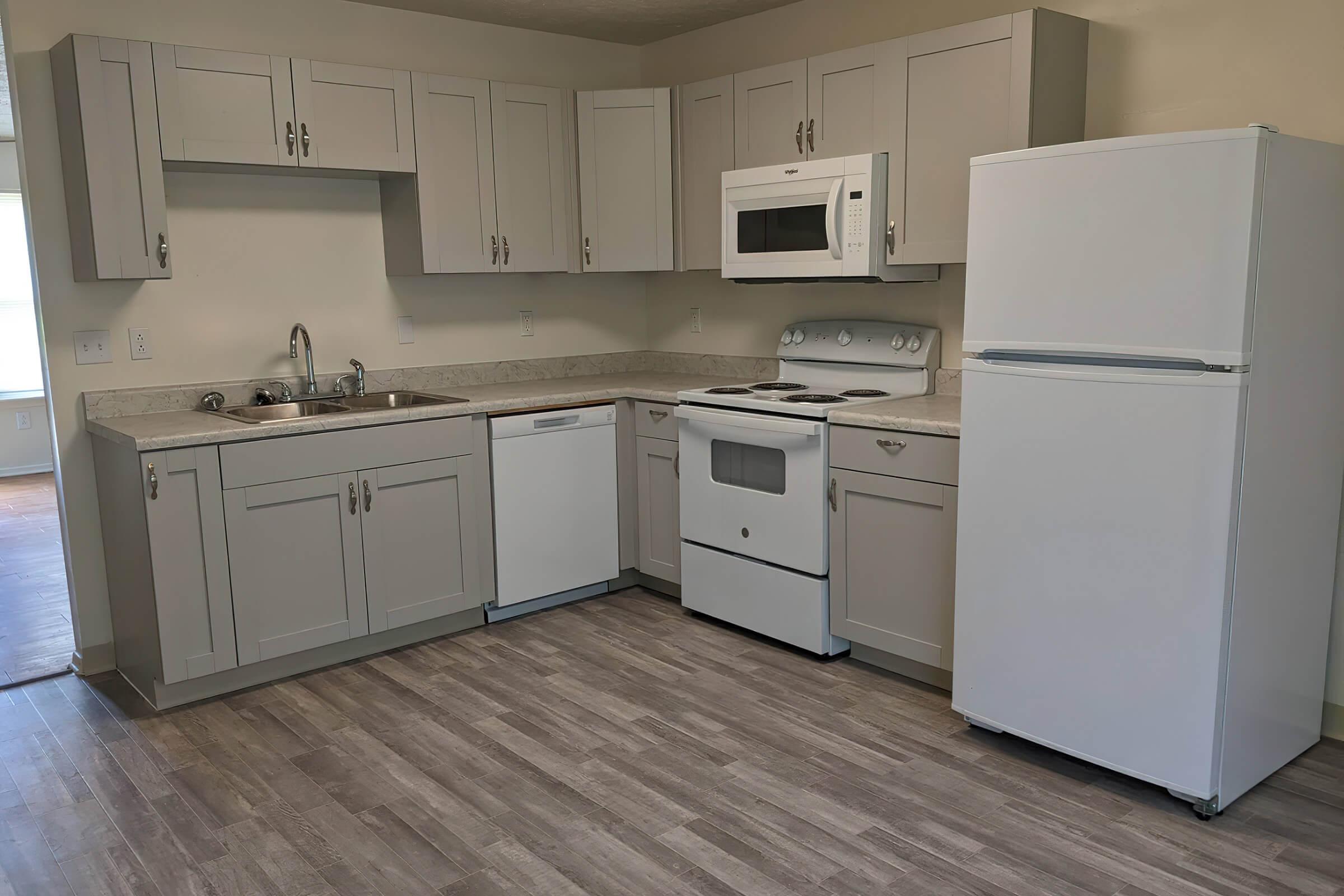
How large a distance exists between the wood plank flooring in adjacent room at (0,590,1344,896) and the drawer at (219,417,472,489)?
0.72m

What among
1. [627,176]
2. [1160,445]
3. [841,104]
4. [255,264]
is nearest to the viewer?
[1160,445]

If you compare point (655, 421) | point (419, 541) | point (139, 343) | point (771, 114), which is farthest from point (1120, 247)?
point (139, 343)

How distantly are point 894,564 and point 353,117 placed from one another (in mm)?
2443

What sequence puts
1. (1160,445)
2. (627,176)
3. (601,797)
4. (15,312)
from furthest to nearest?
(15,312) → (627,176) → (601,797) → (1160,445)

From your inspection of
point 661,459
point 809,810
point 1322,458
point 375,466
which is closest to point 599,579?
point 661,459

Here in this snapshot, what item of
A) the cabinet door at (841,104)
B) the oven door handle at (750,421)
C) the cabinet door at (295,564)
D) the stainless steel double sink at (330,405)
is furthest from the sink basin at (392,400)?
the cabinet door at (841,104)

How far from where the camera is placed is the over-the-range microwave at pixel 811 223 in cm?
334

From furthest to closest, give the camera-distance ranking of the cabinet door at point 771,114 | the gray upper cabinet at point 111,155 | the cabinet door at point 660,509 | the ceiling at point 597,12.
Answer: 1. the cabinet door at point 660,509
2. the ceiling at point 597,12
3. the cabinet door at point 771,114
4. the gray upper cabinet at point 111,155

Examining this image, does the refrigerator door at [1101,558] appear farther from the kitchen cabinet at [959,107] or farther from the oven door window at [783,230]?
the oven door window at [783,230]

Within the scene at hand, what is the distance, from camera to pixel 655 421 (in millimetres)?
4016

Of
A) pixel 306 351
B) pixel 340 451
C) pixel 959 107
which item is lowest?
pixel 340 451

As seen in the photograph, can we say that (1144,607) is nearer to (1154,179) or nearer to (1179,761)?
(1179,761)

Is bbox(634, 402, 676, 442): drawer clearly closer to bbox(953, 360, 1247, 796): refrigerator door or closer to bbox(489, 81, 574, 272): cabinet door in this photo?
bbox(489, 81, 574, 272): cabinet door

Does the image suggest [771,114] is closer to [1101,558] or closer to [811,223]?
[811,223]
